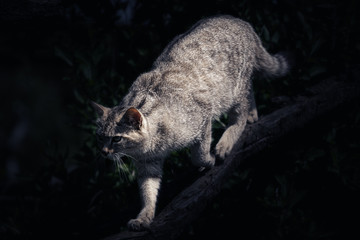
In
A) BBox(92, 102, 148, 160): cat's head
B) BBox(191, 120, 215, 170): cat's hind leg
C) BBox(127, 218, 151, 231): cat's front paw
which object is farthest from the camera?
BBox(191, 120, 215, 170): cat's hind leg

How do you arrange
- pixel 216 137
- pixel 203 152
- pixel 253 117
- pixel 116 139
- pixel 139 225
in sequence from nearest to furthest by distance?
pixel 139 225 → pixel 116 139 → pixel 203 152 → pixel 253 117 → pixel 216 137

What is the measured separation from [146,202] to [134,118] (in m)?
0.76

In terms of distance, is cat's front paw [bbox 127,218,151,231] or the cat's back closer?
cat's front paw [bbox 127,218,151,231]

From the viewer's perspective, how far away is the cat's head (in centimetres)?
261

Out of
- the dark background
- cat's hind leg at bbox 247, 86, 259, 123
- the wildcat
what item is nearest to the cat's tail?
the wildcat

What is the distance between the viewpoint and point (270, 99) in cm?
376

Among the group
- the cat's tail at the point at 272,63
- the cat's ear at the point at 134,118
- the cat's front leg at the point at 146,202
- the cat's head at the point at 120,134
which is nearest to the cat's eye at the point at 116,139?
the cat's head at the point at 120,134

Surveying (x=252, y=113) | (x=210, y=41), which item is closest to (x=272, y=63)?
(x=252, y=113)

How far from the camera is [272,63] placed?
3.63 metres

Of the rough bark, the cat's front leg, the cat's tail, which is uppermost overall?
the cat's tail

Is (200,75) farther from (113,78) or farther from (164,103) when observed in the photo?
(113,78)

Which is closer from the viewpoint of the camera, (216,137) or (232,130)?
(232,130)

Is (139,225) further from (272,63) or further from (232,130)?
(272,63)

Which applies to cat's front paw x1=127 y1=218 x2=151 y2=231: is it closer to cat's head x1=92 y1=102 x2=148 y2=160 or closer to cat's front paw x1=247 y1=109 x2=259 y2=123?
cat's head x1=92 y1=102 x2=148 y2=160
